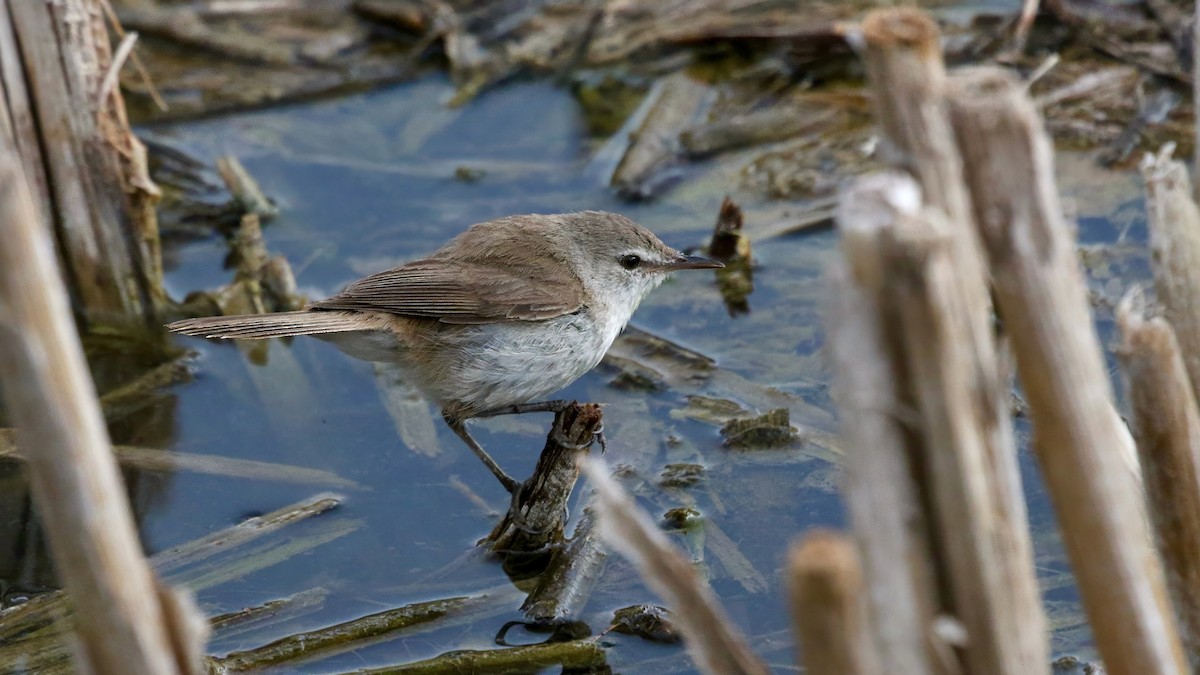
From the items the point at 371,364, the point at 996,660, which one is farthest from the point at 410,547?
the point at 996,660

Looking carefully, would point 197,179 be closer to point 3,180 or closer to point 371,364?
point 371,364

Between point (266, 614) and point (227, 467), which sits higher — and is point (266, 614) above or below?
below

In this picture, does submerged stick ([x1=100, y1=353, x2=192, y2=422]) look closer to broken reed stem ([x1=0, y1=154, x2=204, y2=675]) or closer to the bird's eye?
the bird's eye

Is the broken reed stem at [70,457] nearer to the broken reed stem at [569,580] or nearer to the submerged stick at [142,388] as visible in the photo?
the broken reed stem at [569,580]

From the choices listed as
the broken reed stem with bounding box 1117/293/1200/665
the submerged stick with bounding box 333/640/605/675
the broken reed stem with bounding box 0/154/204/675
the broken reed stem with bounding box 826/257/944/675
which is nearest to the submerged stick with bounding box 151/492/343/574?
the submerged stick with bounding box 333/640/605/675

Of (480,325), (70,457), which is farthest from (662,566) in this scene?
(480,325)

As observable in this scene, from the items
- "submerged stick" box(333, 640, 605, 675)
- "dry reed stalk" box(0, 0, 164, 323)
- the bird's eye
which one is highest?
"dry reed stalk" box(0, 0, 164, 323)

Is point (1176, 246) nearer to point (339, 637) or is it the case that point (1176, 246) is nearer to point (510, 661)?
point (510, 661)
